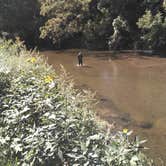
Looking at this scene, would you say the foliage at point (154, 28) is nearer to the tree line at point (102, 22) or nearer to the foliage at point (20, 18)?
the tree line at point (102, 22)

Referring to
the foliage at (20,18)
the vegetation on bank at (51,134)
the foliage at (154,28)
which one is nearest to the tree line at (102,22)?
the foliage at (154,28)

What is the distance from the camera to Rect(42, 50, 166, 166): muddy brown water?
40.2 ft

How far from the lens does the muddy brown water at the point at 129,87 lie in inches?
482

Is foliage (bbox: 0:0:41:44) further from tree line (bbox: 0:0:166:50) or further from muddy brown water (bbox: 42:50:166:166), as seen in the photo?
muddy brown water (bbox: 42:50:166:166)

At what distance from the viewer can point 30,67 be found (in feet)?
23.3

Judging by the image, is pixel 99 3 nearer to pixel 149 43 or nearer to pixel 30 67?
pixel 149 43

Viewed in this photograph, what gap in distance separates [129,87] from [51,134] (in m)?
13.6

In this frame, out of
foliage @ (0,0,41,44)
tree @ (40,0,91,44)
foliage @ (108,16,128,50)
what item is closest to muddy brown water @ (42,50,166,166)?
foliage @ (108,16,128,50)

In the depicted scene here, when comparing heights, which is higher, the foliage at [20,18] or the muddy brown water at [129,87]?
the foliage at [20,18]

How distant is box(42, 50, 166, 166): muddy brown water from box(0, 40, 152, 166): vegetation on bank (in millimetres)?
4412

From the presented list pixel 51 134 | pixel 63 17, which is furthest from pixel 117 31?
pixel 51 134

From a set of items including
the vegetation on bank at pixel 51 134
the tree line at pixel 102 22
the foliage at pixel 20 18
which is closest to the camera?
the vegetation on bank at pixel 51 134

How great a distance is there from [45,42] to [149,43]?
29.1 feet

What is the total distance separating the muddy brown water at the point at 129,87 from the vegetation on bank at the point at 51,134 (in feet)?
14.5
